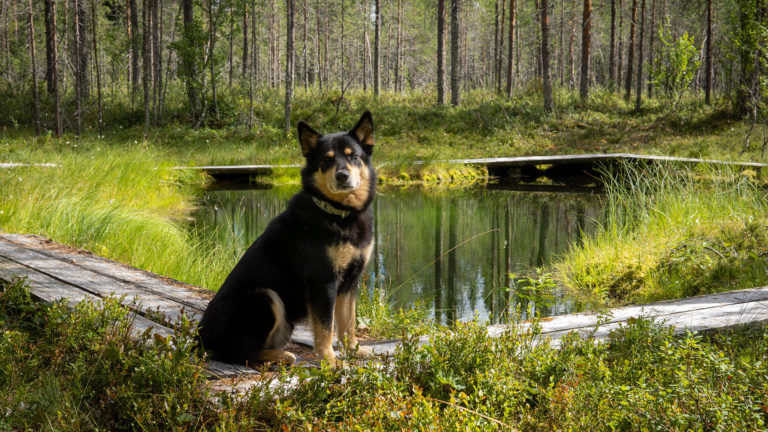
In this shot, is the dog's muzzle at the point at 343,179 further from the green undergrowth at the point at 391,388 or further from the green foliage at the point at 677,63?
the green foliage at the point at 677,63

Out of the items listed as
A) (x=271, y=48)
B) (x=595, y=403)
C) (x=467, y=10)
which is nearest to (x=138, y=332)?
(x=595, y=403)

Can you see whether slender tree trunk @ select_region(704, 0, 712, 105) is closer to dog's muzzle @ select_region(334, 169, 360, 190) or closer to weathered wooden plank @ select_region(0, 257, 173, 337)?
dog's muzzle @ select_region(334, 169, 360, 190)

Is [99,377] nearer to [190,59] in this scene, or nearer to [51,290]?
[51,290]

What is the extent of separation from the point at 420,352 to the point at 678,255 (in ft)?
15.0

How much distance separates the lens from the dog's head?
296 cm

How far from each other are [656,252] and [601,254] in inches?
24.2

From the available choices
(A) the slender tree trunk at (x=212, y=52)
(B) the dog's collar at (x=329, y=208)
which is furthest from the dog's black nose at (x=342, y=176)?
(A) the slender tree trunk at (x=212, y=52)

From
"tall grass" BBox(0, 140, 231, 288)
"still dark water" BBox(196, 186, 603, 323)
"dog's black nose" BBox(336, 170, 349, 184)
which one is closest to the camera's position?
"dog's black nose" BBox(336, 170, 349, 184)

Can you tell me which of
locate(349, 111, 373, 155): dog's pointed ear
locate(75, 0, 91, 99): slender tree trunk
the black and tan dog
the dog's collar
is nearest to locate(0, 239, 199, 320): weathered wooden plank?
the black and tan dog

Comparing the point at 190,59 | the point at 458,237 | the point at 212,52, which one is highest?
the point at 212,52

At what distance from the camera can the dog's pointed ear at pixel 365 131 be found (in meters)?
3.11

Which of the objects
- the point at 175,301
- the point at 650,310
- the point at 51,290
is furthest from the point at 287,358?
the point at 650,310

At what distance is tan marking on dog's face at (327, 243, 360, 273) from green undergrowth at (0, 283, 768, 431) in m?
0.48

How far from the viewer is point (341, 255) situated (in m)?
2.88
